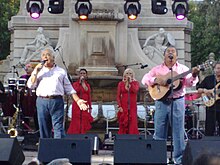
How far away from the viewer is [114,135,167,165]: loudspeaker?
21.2 feet

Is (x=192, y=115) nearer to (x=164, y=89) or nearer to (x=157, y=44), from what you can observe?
(x=157, y=44)

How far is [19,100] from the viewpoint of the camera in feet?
39.4

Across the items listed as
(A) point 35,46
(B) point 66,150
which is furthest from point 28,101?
(A) point 35,46

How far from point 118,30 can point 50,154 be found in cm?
1215

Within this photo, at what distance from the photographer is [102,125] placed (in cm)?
1461

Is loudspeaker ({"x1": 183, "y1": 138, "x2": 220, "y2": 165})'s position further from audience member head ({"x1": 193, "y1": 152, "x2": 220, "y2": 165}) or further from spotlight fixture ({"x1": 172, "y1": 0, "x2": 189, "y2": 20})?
spotlight fixture ({"x1": 172, "y1": 0, "x2": 189, "y2": 20})

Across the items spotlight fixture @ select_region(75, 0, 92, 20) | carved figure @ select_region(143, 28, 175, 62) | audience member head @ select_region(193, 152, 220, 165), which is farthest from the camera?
carved figure @ select_region(143, 28, 175, 62)

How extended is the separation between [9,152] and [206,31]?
114 feet

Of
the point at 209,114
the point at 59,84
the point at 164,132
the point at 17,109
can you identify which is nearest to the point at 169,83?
the point at 164,132

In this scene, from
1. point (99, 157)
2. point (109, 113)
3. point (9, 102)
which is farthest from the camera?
point (109, 113)

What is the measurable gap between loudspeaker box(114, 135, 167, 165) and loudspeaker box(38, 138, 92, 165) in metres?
0.39

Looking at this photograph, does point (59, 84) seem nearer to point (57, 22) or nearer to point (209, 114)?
point (209, 114)

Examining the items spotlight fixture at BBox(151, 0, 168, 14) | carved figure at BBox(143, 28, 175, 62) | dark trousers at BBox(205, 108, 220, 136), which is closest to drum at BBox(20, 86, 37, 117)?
dark trousers at BBox(205, 108, 220, 136)

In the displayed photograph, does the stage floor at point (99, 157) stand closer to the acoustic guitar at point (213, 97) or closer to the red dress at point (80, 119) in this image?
the red dress at point (80, 119)
